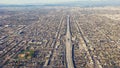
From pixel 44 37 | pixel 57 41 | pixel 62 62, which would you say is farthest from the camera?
pixel 44 37

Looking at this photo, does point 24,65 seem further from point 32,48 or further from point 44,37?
point 44,37

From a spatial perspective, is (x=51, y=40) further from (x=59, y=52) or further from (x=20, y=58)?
(x=20, y=58)

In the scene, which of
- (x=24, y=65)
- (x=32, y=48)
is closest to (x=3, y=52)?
(x=32, y=48)

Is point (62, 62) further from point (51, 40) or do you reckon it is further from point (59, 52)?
point (51, 40)

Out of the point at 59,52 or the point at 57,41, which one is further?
the point at 57,41

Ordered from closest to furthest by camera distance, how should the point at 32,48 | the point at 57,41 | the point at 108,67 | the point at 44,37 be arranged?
the point at 108,67
the point at 32,48
the point at 57,41
the point at 44,37

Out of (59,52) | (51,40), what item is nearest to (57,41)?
(51,40)

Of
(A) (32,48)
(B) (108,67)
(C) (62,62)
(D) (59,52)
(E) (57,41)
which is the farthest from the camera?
(E) (57,41)

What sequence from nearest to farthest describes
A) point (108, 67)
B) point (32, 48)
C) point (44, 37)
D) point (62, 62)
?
point (108, 67)
point (62, 62)
point (32, 48)
point (44, 37)
